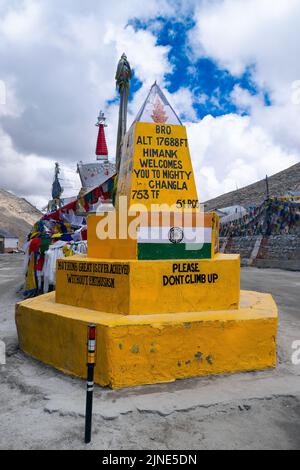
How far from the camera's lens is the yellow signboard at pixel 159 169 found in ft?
17.1

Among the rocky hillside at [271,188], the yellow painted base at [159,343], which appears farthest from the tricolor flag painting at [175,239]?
the rocky hillside at [271,188]

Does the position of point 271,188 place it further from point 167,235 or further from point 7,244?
point 7,244

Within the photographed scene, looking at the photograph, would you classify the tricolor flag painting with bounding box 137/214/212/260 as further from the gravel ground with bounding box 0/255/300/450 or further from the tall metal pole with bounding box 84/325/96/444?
the tall metal pole with bounding box 84/325/96/444

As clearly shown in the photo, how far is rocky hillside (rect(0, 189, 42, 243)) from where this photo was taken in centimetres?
9409

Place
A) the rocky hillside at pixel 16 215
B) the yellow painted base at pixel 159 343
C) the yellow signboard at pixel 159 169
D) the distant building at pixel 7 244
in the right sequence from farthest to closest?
the rocky hillside at pixel 16 215, the distant building at pixel 7 244, the yellow signboard at pixel 159 169, the yellow painted base at pixel 159 343

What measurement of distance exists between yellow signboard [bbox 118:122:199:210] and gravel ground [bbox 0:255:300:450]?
240 cm

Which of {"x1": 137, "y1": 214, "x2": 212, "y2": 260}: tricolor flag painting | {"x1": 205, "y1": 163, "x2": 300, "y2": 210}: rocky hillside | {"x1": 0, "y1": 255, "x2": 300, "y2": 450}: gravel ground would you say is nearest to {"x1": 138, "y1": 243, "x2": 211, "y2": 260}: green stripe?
{"x1": 137, "y1": 214, "x2": 212, "y2": 260}: tricolor flag painting

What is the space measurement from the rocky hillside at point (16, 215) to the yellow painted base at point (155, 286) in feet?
279

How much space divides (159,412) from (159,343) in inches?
31.8

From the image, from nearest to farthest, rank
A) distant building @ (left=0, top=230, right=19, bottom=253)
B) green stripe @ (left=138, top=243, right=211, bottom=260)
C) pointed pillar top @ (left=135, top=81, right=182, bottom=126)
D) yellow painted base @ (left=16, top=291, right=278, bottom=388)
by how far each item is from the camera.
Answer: yellow painted base @ (left=16, top=291, right=278, bottom=388) < green stripe @ (left=138, top=243, right=211, bottom=260) < pointed pillar top @ (left=135, top=81, right=182, bottom=126) < distant building @ (left=0, top=230, right=19, bottom=253)

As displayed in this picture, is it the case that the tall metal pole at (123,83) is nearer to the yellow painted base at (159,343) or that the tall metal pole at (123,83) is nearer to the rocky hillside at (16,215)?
the yellow painted base at (159,343)

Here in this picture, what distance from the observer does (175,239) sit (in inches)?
189

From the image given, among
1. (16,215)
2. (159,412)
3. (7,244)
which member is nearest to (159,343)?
(159,412)

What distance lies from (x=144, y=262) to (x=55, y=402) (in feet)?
5.64
